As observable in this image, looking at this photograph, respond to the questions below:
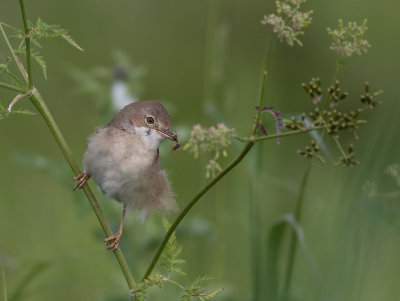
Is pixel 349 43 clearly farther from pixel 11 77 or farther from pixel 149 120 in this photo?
pixel 149 120

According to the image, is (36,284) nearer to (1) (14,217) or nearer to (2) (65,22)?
(1) (14,217)

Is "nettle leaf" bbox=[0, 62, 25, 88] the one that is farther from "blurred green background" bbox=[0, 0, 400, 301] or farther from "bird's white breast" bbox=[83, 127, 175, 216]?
"blurred green background" bbox=[0, 0, 400, 301]

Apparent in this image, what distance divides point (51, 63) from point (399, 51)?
11.7 ft

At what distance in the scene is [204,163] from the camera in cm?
443

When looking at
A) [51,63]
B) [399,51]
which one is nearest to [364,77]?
[399,51]

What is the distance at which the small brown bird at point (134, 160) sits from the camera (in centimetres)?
343

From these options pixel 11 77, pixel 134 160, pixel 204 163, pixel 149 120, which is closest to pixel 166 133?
pixel 149 120

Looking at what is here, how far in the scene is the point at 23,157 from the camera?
425 cm

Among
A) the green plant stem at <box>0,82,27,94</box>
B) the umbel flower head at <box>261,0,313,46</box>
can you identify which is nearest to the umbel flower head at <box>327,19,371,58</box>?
the umbel flower head at <box>261,0,313,46</box>

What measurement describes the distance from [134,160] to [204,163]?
1.03 m

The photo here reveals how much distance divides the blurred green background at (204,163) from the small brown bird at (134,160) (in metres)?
0.43

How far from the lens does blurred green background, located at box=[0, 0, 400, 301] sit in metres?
3.20

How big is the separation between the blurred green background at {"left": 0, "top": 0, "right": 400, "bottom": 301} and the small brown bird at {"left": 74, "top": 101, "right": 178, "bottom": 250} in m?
0.43

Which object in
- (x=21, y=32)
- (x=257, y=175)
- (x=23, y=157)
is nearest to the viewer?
(x=21, y=32)
